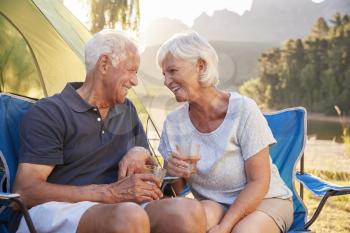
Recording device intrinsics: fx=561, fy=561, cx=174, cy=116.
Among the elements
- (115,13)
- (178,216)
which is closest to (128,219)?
(178,216)

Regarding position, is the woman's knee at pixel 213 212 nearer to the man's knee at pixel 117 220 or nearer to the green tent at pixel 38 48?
the man's knee at pixel 117 220

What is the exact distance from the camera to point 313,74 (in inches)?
511

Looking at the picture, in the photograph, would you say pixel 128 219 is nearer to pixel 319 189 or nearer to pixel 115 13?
pixel 319 189

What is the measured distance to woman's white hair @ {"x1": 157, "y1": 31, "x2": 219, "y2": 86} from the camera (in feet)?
7.21

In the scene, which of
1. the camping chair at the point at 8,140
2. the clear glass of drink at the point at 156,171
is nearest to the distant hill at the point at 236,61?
the camping chair at the point at 8,140

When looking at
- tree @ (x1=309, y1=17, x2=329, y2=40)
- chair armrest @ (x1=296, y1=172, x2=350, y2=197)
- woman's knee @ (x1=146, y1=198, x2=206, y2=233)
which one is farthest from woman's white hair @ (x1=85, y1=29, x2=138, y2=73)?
tree @ (x1=309, y1=17, x2=329, y2=40)

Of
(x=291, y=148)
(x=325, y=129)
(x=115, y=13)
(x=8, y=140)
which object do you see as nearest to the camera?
(x=8, y=140)

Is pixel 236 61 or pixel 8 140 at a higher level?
pixel 8 140

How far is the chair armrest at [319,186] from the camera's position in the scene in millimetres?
2357

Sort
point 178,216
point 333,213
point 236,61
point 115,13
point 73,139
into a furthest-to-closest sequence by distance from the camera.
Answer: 1. point 236,61
2. point 115,13
3. point 333,213
4. point 73,139
5. point 178,216

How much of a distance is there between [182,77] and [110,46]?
12.1 inches

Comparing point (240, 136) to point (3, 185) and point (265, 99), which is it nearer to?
point (3, 185)

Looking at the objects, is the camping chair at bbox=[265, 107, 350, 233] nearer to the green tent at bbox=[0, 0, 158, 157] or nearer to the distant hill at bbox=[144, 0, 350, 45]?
the green tent at bbox=[0, 0, 158, 157]

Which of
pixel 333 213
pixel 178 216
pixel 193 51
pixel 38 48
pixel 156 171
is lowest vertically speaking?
pixel 333 213
